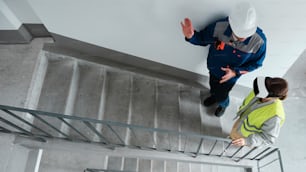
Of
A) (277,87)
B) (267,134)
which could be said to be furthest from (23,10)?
(267,134)

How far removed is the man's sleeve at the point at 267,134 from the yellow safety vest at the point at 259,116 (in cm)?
4

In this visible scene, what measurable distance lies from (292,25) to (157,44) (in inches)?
62.5

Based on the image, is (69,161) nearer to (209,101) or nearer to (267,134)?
(209,101)

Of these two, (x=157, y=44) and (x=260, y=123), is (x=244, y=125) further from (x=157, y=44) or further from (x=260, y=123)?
(x=157, y=44)

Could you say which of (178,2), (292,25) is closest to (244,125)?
(292,25)

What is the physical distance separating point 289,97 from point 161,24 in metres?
3.24

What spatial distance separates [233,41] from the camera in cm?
265

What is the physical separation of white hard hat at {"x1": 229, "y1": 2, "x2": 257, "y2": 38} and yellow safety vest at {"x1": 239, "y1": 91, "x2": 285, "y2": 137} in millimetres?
881

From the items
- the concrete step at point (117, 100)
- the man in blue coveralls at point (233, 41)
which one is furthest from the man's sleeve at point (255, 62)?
the concrete step at point (117, 100)

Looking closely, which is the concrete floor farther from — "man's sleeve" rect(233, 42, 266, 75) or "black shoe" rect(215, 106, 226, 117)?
"man's sleeve" rect(233, 42, 266, 75)

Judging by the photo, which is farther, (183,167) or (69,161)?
(183,167)

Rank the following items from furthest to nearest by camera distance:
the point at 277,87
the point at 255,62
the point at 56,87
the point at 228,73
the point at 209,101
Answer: the point at 209,101 → the point at 56,87 → the point at 228,73 → the point at 255,62 → the point at 277,87

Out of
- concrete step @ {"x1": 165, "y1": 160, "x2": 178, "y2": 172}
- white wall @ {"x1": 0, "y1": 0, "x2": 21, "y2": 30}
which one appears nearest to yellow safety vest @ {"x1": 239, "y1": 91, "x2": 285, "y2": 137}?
concrete step @ {"x1": 165, "y1": 160, "x2": 178, "y2": 172}

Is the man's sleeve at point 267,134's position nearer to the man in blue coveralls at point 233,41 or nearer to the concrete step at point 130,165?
the man in blue coveralls at point 233,41
